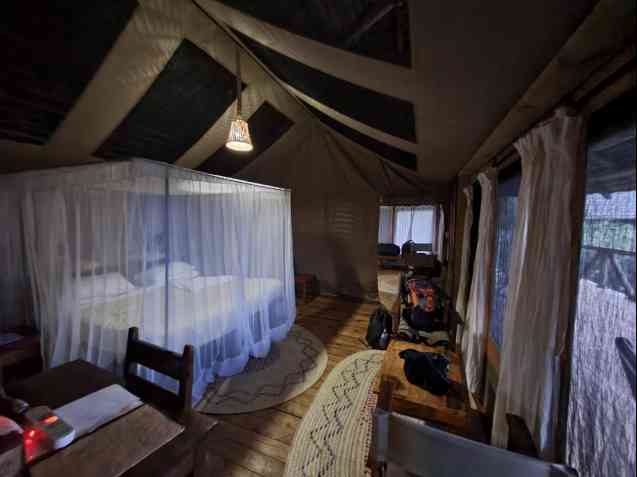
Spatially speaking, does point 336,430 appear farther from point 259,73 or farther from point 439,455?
point 259,73

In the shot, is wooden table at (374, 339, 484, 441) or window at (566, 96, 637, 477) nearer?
window at (566, 96, 637, 477)

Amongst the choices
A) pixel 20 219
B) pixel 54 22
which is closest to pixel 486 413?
pixel 54 22

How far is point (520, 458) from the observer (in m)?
0.72

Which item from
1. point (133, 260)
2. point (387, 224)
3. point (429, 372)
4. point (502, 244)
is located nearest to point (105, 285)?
point (133, 260)

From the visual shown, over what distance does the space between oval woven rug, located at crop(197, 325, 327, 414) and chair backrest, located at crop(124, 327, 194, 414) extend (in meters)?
0.95

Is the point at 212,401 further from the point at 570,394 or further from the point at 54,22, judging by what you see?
the point at 54,22

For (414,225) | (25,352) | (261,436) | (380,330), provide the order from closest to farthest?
(261,436) → (25,352) → (380,330) → (414,225)

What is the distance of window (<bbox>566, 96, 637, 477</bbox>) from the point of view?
0.72 metres

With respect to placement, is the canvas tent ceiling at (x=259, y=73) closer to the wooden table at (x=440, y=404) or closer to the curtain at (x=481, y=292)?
the curtain at (x=481, y=292)

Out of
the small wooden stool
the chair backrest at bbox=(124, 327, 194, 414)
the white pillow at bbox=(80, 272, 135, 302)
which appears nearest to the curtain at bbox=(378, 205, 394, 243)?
the small wooden stool

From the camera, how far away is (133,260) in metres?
1.76

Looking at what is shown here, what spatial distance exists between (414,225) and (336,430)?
21.3ft

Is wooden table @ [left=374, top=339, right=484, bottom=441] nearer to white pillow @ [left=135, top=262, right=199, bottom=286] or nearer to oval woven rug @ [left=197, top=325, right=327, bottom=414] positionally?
oval woven rug @ [left=197, top=325, right=327, bottom=414]

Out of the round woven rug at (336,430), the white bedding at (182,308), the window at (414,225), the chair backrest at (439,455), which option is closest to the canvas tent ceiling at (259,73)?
the chair backrest at (439,455)
